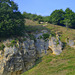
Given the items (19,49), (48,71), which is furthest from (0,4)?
(48,71)

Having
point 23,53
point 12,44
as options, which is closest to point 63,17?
point 23,53

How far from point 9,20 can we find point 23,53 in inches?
255

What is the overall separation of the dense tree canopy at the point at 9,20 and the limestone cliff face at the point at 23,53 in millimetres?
1784

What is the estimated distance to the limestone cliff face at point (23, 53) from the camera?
53.6 feet

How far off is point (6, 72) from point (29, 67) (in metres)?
3.82

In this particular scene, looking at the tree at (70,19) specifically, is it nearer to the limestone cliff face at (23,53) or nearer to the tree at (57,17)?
the tree at (57,17)

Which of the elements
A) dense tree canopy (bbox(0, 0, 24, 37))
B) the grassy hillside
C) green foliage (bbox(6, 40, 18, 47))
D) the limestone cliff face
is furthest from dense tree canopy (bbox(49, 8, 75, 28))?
green foliage (bbox(6, 40, 18, 47))

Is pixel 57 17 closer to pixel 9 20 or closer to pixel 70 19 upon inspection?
pixel 70 19

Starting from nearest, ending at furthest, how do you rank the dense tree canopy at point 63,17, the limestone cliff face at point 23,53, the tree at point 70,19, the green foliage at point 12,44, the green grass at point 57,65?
the green grass at point 57,65 → the limestone cliff face at point 23,53 → the green foliage at point 12,44 → the tree at point 70,19 → the dense tree canopy at point 63,17

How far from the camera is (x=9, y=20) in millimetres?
19391

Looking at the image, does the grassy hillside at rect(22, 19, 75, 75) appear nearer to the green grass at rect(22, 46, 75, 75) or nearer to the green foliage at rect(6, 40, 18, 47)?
the green grass at rect(22, 46, 75, 75)

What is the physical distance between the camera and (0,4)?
821 inches

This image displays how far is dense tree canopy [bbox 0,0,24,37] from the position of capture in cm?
1877

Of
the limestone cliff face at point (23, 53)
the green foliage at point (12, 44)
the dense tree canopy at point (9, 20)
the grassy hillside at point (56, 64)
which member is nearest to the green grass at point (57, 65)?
the grassy hillside at point (56, 64)
